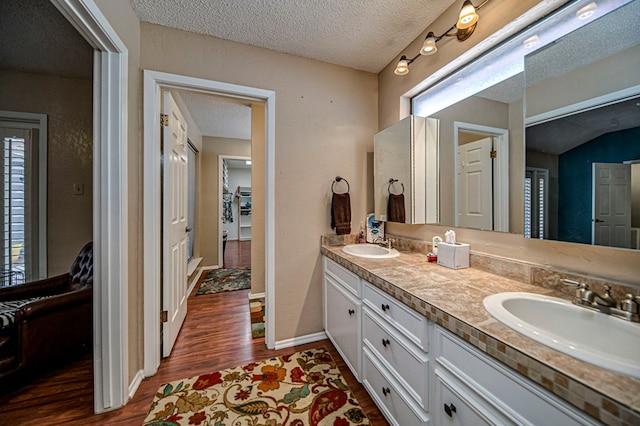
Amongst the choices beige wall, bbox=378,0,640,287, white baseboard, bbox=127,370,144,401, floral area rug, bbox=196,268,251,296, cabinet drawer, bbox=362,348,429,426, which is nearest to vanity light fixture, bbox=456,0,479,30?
beige wall, bbox=378,0,640,287


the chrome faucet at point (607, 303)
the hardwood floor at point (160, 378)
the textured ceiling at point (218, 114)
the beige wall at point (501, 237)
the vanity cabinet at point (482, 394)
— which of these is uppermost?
the textured ceiling at point (218, 114)

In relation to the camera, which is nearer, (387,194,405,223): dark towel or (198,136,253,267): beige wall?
(387,194,405,223): dark towel

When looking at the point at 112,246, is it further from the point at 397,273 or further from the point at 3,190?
the point at 3,190

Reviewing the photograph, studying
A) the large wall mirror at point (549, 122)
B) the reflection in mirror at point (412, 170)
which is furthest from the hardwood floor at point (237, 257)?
the large wall mirror at point (549, 122)

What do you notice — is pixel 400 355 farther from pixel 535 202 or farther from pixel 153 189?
pixel 153 189

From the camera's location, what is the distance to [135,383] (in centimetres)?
153

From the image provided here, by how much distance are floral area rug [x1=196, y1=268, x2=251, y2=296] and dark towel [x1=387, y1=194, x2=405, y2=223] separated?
241cm

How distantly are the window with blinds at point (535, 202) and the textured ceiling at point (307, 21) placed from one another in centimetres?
120

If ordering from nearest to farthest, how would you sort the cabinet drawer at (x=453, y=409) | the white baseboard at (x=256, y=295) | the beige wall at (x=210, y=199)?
the cabinet drawer at (x=453, y=409), the white baseboard at (x=256, y=295), the beige wall at (x=210, y=199)

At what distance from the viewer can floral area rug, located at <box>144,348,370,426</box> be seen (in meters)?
1.30

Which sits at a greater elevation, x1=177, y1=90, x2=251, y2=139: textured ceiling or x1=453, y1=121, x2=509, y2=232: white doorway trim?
x1=177, y1=90, x2=251, y2=139: textured ceiling

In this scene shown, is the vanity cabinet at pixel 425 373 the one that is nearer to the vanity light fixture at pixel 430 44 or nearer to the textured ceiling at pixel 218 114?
the vanity light fixture at pixel 430 44

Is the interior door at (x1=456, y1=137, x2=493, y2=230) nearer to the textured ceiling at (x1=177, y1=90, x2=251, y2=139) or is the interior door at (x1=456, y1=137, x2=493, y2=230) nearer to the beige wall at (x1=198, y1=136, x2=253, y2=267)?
the textured ceiling at (x1=177, y1=90, x2=251, y2=139)

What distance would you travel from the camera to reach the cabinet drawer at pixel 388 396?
40.3 inches
